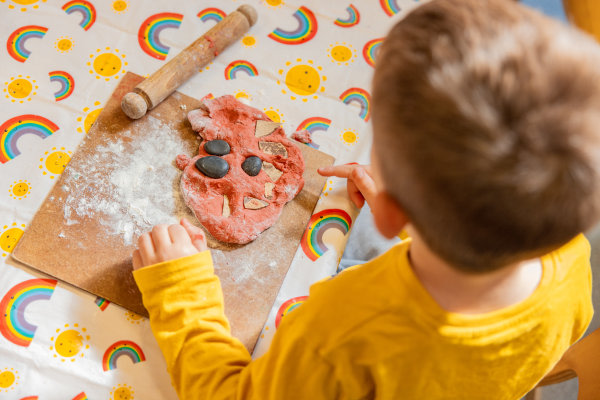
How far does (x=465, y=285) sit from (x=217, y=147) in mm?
544

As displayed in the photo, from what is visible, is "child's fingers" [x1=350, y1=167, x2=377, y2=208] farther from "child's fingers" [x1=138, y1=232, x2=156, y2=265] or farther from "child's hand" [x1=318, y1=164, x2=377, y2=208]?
"child's fingers" [x1=138, y1=232, x2=156, y2=265]

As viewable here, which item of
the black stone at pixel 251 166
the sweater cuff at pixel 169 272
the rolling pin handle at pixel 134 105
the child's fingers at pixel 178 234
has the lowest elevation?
the sweater cuff at pixel 169 272

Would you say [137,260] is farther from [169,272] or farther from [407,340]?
[407,340]

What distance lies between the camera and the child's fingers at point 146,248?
0.77 m

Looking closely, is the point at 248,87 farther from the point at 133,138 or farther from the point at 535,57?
the point at 535,57

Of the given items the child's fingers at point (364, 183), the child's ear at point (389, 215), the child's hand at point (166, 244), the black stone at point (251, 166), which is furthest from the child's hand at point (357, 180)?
the child's ear at point (389, 215)

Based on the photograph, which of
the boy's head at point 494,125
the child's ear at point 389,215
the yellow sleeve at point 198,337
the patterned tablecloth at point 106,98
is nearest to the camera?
the boy's head at point 494,125

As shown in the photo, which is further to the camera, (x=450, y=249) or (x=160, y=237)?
(x=160, y=237)

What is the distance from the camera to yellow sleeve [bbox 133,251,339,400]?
25.7 inches

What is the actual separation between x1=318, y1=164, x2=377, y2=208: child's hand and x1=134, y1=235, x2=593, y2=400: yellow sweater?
12.6 inches

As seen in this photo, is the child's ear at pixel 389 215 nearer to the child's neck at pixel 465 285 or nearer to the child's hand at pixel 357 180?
the child's neck at pixel 465 285

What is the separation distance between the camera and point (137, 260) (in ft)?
2.57

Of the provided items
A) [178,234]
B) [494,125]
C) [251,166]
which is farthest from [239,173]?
[494,125]

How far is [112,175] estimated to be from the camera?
87cm
